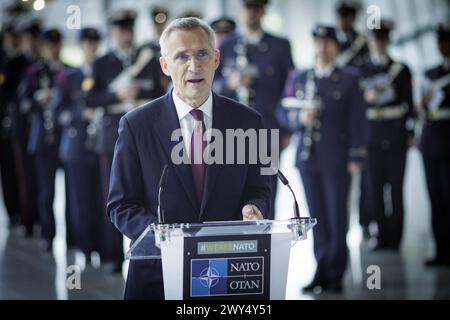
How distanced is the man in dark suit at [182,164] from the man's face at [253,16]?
3237mm

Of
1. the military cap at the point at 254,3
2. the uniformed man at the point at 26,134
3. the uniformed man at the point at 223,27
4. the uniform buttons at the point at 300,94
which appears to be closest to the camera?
the uniform buttons at the point at 300,94

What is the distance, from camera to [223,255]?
113 inches

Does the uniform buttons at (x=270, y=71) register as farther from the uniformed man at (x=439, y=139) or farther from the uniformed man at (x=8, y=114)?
the uniformed man at (x=8, y=114)

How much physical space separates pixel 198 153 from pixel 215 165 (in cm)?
6

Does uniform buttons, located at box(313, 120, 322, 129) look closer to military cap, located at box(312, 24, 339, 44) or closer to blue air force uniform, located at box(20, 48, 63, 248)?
military cap, located at box(312, 24, 339, 44)

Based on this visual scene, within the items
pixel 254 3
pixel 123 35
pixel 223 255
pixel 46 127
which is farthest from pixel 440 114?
pixel 223 255

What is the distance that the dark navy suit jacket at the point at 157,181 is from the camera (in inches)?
121

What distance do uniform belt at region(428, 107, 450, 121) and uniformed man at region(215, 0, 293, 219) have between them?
1.32m

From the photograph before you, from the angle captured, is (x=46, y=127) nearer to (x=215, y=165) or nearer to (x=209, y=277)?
(x=215, y=165)

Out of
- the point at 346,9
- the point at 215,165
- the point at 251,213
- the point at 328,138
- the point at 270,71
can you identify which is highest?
the point at 346,9

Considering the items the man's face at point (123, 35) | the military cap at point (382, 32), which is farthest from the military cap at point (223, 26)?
the military cap at point (382, 32)

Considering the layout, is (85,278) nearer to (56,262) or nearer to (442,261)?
(56,262)
